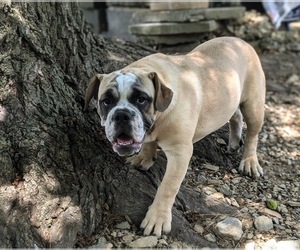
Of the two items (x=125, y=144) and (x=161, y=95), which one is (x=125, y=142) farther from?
(x=161, y=95)

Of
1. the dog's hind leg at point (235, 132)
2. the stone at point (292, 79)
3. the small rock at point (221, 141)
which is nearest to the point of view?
the dog's hind leg at point (235, 132)

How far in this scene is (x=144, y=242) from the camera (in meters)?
3.35

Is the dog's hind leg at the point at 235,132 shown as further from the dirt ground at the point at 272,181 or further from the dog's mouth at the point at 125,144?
the dog's mouth at the point at 125,144

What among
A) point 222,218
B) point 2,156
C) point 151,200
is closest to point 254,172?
point 222,218

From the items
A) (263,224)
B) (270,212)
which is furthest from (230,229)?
(270,212)

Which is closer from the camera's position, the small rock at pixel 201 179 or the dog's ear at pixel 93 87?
the dog's ear at pixel 93 87

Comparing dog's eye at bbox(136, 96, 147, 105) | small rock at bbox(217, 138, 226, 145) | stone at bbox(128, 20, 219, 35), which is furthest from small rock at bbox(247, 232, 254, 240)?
stone at bbox(128, 20, 219, 35)

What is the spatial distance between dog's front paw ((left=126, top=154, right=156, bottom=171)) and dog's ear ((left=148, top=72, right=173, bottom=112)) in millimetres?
680

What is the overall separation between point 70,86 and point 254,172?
1.80 metres

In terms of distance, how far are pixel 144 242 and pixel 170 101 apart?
38.1 inches

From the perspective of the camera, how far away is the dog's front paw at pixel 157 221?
341cm

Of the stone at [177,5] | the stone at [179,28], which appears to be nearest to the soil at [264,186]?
the stone at [179,28]

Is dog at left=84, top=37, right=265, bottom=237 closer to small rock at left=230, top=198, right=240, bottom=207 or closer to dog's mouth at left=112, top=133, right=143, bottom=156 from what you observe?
dog's mouth at left=112, top=133, right=143, bottom=156

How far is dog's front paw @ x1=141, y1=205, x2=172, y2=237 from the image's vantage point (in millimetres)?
3406
